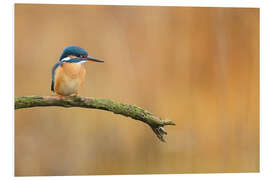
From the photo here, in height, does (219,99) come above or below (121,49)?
below

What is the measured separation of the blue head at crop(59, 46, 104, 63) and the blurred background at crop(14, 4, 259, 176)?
4cm

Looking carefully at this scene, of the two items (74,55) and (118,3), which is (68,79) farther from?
(118,3)

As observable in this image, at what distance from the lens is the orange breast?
3.04 meters

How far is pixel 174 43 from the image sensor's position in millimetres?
3221

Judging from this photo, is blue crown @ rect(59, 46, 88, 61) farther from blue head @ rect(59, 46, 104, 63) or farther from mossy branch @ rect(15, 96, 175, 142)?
mossy branch @ rect(15, 96, 175, 142)

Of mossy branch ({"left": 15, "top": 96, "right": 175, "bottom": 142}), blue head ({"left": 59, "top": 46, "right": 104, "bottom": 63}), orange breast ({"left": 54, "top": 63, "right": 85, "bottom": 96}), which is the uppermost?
blue head ({"left": 59, "top": 46, "right": 104, "bottom": 63})

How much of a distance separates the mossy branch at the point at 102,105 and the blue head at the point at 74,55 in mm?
272

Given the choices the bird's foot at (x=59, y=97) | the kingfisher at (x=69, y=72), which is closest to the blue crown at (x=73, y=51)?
the kingfisher at (x=69, y=72)

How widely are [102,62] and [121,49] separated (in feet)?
0.58

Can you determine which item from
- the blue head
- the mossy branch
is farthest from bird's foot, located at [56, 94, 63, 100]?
the blue head

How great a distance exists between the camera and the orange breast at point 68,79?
9.96ft

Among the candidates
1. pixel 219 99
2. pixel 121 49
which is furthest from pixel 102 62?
pixel 219 99
